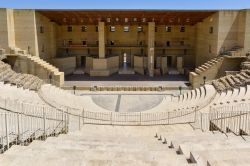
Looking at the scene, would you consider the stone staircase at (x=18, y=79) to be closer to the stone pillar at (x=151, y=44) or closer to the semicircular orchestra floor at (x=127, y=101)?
the semicircular orchestra floor at (x=127, y=101)

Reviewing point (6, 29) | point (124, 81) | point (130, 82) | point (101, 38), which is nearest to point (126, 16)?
point (101, 38)

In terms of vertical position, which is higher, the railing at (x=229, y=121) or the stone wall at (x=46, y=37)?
the stone wall at (x=46, y=37)

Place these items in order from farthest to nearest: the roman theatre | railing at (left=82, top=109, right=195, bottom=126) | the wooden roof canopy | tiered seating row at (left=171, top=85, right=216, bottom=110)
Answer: the wooden roof canopy → tiered seating row at (left=171, top=85, right=216, bottom=110) → railing at (left=82, top=109, right=195, bottom=126) → the roman theatre

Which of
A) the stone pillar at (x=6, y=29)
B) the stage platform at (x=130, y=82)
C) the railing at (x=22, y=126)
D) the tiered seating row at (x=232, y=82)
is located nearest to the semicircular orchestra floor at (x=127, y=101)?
the stage platform at (x=130, y=82)

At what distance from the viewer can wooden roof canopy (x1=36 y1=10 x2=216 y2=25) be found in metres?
34.5

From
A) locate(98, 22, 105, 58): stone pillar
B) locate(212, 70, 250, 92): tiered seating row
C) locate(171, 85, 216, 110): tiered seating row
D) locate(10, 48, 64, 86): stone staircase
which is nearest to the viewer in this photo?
locate(171, 85, 216, 110): tiered seating row

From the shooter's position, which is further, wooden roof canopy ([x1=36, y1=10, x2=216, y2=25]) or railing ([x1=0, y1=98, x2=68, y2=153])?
wooden roof canopy ([x1=36, y1=10, x2=216, y2=25])

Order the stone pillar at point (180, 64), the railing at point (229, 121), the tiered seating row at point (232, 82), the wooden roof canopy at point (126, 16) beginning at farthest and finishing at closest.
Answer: the stone pillar at point (180, 64) < the wooden roof canopy at point (126, 16) < the tiered seating row at point (232, 82) < the railing at point (229, 121)

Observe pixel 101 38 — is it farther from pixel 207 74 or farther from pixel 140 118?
pixel 140 118

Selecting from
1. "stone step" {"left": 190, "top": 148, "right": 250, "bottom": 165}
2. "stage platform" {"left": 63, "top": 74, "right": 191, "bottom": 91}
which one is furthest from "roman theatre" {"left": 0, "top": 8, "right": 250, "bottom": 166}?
"stage platform" {"left": 63, "top": 74, "right": 191, "bottom": 91}

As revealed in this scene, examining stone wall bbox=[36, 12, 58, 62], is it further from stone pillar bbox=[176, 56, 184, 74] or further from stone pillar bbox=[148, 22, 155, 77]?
stone pillar bbox=[176, 56, 184, 74]

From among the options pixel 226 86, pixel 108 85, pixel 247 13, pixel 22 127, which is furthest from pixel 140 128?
pixel 247 13

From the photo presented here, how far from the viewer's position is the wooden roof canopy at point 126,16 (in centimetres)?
3450

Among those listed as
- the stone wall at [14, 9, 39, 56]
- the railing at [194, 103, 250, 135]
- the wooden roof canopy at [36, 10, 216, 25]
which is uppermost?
the wooden roof canopy at [36, 10, 216, 25]
